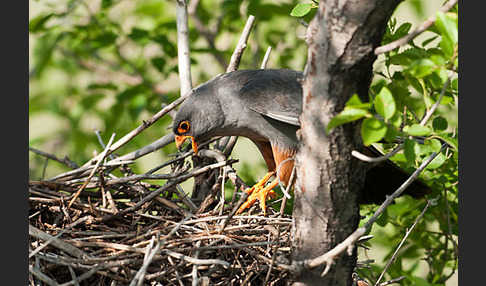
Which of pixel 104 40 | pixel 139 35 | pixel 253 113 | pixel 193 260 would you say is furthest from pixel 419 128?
pixel 104 40

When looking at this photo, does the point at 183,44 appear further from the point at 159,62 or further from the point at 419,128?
the point at 419,128

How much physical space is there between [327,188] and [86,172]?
6.43ft

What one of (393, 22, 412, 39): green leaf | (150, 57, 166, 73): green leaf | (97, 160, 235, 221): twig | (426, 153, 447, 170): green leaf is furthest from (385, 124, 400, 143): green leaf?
(150, 57, 166, 73): green leaf

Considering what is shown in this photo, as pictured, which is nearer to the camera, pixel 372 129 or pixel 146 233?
pixel 372 129

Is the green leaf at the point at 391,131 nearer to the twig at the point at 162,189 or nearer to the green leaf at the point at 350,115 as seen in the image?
the green leaf at the point at 350,115

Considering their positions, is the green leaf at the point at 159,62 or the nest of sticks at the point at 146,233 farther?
the green leaf at the point at 159,62

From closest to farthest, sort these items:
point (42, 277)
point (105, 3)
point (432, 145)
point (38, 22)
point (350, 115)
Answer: point (350, 115), point (432, 145), point (42, 277), point (38, 22), point (105, 3)

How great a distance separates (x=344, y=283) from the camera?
2.92m

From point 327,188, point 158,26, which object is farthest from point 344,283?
point 158,26

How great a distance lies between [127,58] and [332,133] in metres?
4.59

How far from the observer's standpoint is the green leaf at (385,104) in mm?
2189

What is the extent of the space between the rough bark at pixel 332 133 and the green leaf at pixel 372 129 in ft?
1.26

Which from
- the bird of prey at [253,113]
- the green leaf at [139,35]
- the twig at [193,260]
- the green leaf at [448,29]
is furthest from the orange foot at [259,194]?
the green leaf at [139,35]

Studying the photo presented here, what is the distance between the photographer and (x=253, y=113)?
4336 millimetres
